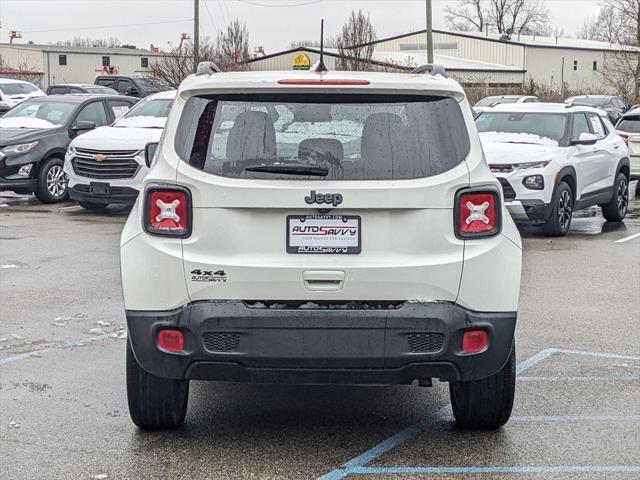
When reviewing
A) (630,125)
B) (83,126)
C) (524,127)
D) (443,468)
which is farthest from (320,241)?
(630,125)

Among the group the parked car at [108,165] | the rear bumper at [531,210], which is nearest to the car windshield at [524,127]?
the rear bumper at [531,210]

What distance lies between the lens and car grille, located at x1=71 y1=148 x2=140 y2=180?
15.0 metres

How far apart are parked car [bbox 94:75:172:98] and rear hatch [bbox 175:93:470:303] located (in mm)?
31725

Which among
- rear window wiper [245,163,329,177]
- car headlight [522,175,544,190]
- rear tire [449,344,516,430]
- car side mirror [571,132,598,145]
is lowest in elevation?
rear tire [449,344,516,430]

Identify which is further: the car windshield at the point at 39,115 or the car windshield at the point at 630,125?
the car windshield at the point at 630,125

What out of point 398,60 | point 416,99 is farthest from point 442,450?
point 398,60

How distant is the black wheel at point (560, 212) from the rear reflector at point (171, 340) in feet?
30.1

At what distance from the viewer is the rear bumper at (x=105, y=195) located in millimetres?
14914

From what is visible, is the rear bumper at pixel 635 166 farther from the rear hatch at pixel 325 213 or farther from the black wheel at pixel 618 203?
the rear hatch at pixel 325 213

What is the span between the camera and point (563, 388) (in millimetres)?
6340

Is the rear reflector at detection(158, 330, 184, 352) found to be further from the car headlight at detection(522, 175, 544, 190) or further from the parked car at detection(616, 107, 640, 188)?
the parked car at detection(616, 107, 640, 188)

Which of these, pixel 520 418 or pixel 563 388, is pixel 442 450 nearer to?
pixel 520 418

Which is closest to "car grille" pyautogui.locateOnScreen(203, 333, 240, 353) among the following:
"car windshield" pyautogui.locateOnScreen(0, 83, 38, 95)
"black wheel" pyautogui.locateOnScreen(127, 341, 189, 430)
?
"black wheel" pyautogui.locateOnScreen(127, 341, 189, 430)

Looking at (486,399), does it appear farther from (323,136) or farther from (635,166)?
(635,166)
